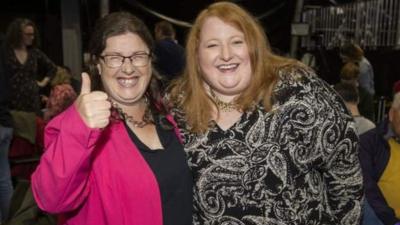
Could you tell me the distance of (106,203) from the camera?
135cm

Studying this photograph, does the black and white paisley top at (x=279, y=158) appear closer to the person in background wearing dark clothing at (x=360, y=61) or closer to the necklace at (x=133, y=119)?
the necklace at (x=133, y=119)

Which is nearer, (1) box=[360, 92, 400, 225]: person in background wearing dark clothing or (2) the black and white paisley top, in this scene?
(2) the black and white paisley top

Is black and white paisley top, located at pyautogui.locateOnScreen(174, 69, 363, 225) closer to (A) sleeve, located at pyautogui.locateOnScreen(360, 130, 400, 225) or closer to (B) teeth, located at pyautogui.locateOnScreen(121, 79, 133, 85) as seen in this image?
(B) teeth, located at pyautogui.locateOnScreen(121, 79, 133, 85)

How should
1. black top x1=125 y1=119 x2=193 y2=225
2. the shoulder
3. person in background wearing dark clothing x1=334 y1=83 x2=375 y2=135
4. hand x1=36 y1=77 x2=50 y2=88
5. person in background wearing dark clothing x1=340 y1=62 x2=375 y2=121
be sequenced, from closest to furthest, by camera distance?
black top x1=125 y1=119 x2=193 y2=225
the shoulder
person in background wearing dark clothing x1=334 y1=83 x2=375 y2=135
hand x1=36 y1=77 x2=50 y2=88
person in background wearing dark clothing x1=340 y1=62 x2=375 y2=121

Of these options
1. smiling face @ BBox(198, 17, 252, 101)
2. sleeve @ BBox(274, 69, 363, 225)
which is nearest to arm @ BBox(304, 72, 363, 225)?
sleeve @ BBox(274, 69, 363, 225)

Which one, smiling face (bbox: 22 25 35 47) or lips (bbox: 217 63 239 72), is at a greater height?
smiling face (bbox: 22 25 35 47)

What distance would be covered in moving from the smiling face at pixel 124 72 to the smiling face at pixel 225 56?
0.72 ft

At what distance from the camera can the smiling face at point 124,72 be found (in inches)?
58.9

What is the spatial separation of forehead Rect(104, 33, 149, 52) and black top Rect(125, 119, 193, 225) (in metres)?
0.27

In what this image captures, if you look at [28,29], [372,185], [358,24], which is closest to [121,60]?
[372,185]

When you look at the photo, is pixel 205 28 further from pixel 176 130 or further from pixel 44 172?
pixel 44 172

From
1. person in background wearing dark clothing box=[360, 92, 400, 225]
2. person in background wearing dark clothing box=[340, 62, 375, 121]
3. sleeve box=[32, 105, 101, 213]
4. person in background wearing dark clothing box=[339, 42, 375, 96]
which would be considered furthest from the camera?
person in background wearing dark clothing box=[339, 42, 375, 96]

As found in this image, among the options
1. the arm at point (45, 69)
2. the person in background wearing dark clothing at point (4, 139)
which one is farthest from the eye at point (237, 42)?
the arm at point (45, 69)

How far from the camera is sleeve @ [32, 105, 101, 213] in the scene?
1212 mm
